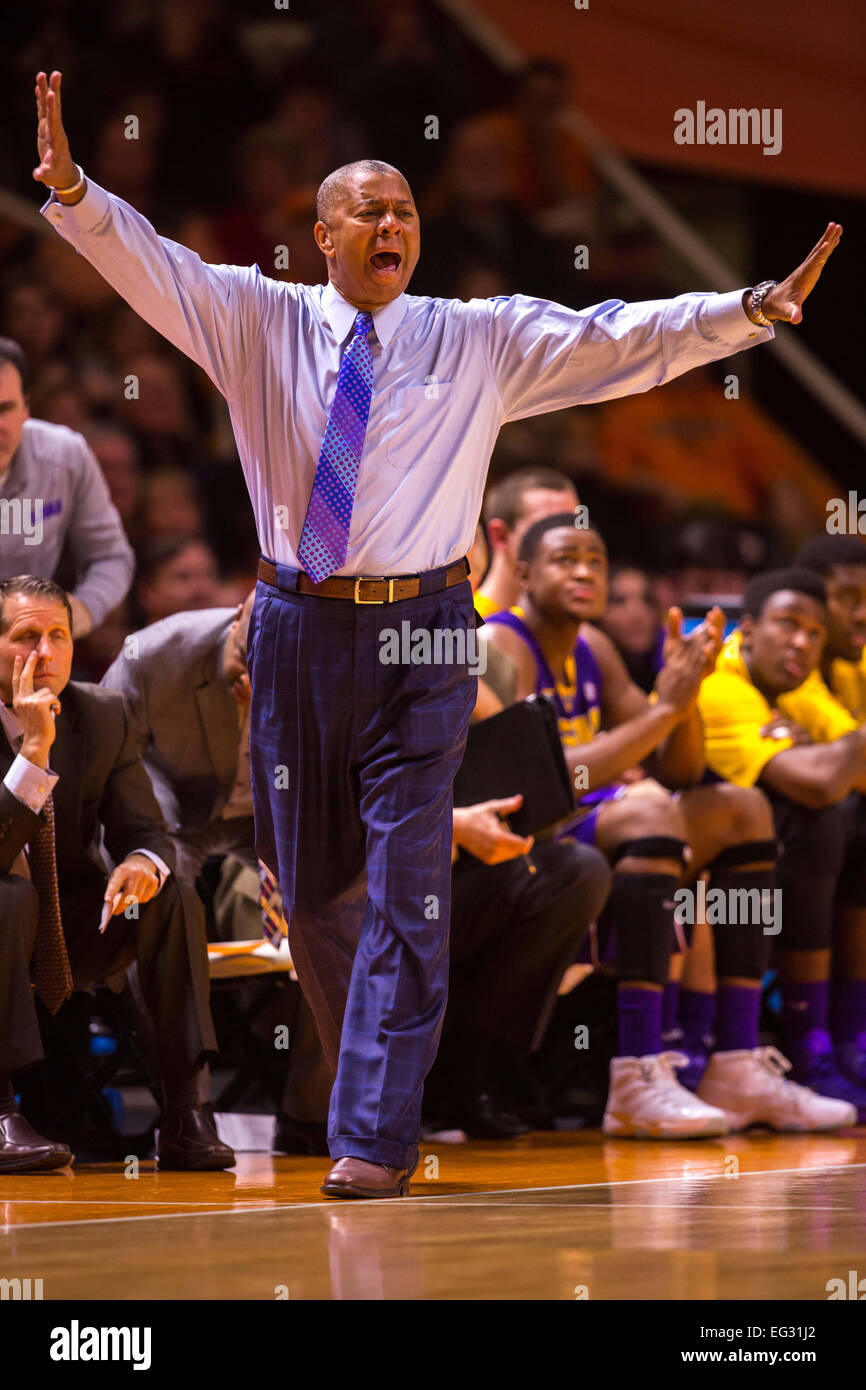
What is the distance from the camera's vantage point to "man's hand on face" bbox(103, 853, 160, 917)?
3041 mm

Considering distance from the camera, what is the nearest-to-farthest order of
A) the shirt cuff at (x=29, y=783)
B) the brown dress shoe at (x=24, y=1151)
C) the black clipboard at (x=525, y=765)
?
1. the brown dress shoe at (x=24, y=1151)
2. the shirt cuff at (x=29, y=783)
3. the black clipboard at (x=525, y=765)

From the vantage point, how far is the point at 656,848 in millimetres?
3914

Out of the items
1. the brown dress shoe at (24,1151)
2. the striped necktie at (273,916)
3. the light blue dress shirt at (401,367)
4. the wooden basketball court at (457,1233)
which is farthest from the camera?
the striped necktie at (273,916)

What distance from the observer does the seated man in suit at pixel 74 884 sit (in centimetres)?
295

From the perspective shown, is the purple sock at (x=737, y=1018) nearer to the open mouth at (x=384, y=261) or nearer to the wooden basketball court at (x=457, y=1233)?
the wooden basketball court at (x=457, y=1233)

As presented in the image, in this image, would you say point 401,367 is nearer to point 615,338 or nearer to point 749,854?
point 615,338

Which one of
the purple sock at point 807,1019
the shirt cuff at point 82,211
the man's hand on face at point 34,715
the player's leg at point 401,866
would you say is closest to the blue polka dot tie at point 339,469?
the player's leg at point 401,866

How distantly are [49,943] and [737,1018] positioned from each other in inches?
64.3

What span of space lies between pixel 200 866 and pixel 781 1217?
5.88ft

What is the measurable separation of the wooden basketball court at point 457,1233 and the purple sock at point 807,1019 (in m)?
1.19

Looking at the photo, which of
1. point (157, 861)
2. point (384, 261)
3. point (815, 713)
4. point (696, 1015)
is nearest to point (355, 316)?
point (384, 261)

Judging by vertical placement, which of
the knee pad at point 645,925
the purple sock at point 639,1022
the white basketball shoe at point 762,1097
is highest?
the knee pad at point 645,925

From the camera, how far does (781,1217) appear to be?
7.29 ft
